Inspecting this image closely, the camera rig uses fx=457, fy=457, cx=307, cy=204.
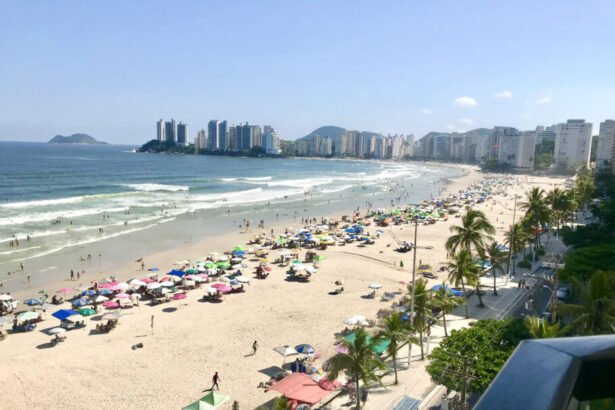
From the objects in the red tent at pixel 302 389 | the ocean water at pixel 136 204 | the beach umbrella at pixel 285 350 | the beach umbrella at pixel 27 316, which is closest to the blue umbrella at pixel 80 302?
the beach umbrella at pixel 27 316

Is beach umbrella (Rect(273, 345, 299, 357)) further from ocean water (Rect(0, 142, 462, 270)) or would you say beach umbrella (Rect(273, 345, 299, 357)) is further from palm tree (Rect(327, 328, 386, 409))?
ocean water (Rect(0, 142, 462, 270))

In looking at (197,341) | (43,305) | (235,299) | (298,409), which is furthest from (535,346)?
(43,305)

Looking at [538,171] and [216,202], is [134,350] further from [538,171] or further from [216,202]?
[538,171]

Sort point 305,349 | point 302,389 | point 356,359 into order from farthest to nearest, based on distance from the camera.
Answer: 1. point 305,349
2. point 302,389
3. point 356,359

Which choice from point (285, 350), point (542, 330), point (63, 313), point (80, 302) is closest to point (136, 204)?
point (80, 302)

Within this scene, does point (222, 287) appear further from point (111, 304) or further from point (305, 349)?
point (305, 349)

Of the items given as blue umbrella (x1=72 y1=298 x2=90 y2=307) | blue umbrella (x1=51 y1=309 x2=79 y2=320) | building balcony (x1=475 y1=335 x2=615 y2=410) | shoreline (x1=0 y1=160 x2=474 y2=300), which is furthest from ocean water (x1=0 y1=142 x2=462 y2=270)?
building balcony (x1=475 y1=335 x2=615 y2=410)

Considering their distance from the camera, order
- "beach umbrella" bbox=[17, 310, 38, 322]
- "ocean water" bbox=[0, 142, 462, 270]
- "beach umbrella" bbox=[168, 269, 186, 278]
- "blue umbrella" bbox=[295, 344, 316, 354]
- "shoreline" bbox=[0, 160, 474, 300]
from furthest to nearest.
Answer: "ocean water" bbox=[0, 142, 462, 270] → "beach umbrella" bbox=[168, 269, 186, 278] → "shoreline" bbox=[0, 160, 474, 300] → "beach umbrella" bbox=[17, 310, 38, 322] → "blue umbrella" bbox=[295, 344, 316, 354]
